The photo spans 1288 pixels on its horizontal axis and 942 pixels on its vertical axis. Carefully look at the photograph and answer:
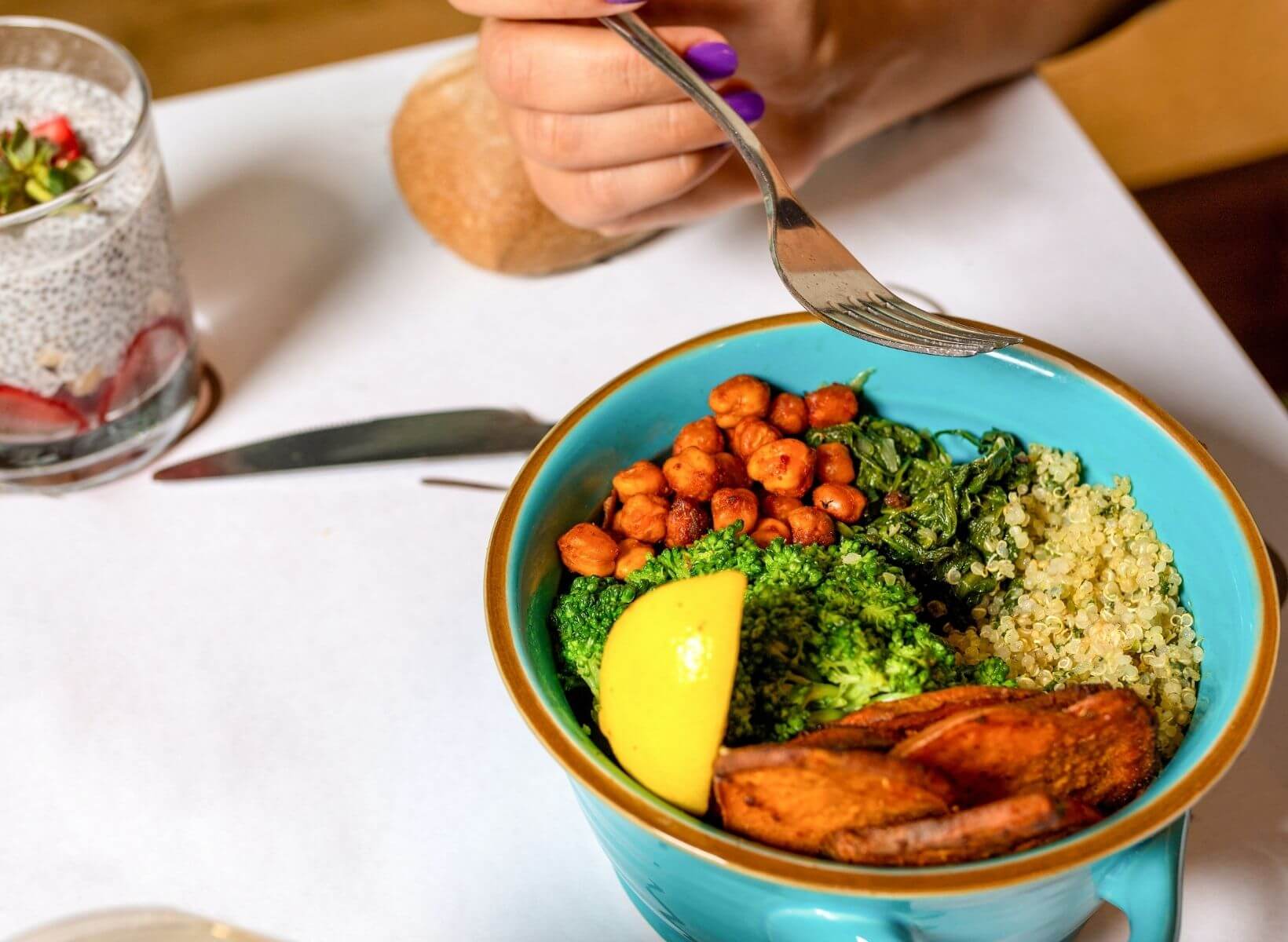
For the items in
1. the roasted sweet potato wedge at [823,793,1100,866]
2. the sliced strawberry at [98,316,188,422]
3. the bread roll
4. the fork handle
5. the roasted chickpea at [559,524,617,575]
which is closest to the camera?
the roasted sweet potato wedge at [823,793,1100,866]

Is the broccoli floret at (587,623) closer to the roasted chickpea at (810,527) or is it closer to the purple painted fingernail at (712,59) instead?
the roasted chickpea at (810,527)

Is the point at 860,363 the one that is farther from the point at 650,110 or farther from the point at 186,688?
the point at 186,688

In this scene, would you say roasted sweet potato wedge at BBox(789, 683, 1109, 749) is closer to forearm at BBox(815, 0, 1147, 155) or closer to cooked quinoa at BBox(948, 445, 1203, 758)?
cooked quinoa at BBox(948, 445, 1203, 758)

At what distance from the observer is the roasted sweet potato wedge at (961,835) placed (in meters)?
0.56

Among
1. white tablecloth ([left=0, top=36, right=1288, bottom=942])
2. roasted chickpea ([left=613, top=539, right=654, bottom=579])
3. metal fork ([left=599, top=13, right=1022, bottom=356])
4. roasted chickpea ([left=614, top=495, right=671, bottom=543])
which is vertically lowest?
white tablecloth ([left=0, top=36, right=1288, bottom=942])

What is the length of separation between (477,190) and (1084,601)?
0.71m

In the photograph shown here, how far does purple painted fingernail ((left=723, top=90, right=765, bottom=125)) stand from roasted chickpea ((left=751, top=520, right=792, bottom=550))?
42cm

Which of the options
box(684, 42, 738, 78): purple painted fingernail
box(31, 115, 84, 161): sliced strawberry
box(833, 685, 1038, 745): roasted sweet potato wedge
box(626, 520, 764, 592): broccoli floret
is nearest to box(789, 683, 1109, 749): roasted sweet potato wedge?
box(833, 685, 1038, 745): roasted sweet potato wedge

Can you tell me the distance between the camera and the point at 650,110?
101cm

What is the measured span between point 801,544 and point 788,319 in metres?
0.16

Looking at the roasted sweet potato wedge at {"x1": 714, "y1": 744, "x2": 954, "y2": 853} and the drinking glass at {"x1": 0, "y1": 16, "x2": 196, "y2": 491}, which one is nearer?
the roasted sweet potato wedge at {"x1": 714, "y1": 744, "x2": 954, "y2": 853}

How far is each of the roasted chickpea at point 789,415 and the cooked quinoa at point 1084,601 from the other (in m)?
0.15

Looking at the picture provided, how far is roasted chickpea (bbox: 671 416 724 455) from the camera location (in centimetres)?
84

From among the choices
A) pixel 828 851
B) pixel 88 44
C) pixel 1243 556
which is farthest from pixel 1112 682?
pixel 88 44
